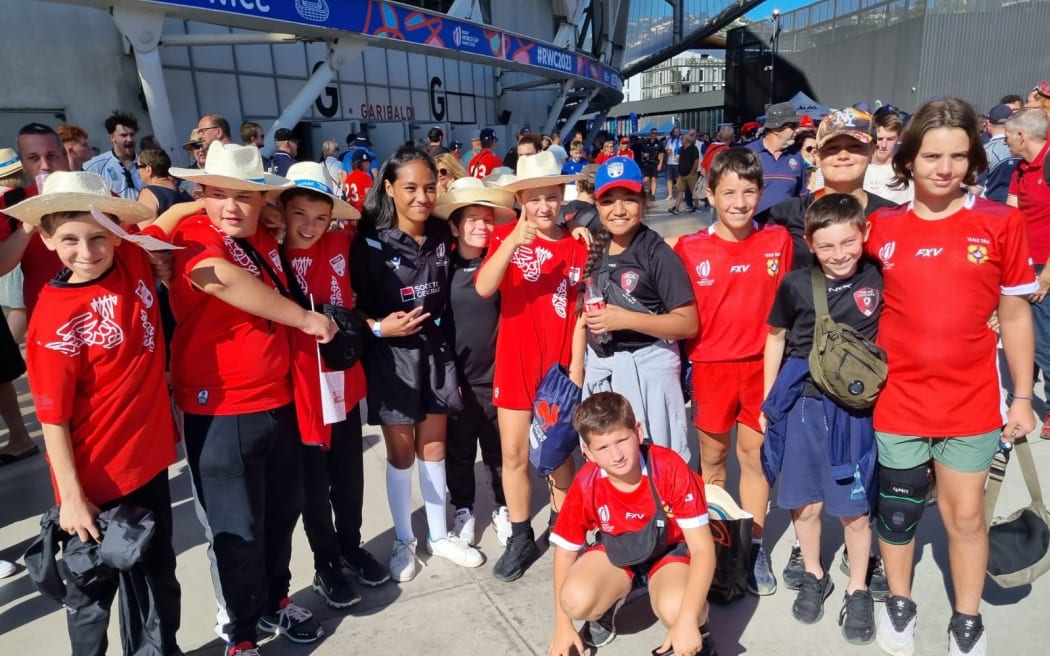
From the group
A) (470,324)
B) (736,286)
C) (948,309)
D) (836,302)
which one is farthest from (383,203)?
(948,309)

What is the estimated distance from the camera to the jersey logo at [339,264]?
2830 millimetres

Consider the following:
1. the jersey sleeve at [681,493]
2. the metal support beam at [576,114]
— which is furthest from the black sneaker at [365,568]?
the metal support beam at [576,114]

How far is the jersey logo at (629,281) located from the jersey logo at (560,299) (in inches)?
11.9

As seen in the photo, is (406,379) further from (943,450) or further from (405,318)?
(943,450)

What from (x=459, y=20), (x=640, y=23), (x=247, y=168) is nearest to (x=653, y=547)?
(x=247, y=168)

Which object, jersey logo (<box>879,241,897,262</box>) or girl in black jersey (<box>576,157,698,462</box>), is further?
girl in black jersey (<box>576,157,698,462</box>)

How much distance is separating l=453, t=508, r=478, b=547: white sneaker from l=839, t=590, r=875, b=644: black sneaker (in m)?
1.73

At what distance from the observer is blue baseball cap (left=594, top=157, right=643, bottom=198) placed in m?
2.79

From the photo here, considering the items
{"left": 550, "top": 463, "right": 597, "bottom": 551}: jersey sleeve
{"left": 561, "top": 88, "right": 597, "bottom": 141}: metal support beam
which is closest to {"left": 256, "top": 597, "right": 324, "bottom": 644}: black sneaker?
{"left": 550, "top": 463, "right": 597, "bottom": 551}: jersey sleeve

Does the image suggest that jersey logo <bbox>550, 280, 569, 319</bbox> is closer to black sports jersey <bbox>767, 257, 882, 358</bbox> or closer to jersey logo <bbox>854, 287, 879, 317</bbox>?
black sports jersey <bbox>767, 257, 882, 358</bbox>

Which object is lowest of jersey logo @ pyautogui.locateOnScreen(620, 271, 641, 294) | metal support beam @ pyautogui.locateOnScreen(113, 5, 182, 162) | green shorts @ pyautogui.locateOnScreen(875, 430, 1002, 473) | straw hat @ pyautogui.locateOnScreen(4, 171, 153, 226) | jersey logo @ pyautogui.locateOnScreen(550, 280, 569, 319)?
green shorts @ pyautogui.locateOnScreen(875, 430, 1002, 473)

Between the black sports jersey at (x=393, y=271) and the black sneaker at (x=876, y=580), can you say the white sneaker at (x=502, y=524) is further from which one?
the black sneaker at (x=876, y=580)

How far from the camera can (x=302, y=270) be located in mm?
2717

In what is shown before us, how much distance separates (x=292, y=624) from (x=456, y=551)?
2.72 feet
